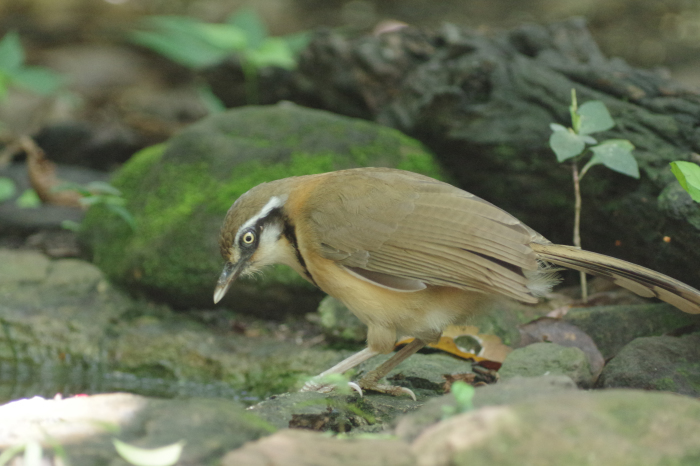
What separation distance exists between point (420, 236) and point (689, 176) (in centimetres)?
133

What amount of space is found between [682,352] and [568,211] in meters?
1.67

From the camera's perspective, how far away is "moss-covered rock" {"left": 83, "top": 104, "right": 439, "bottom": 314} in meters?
5.34

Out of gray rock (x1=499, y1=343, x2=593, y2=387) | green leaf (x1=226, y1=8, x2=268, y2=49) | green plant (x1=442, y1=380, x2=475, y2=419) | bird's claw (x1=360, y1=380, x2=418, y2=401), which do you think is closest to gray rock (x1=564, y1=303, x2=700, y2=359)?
gray rock (x1=499, y1=343, x2=593, y2=387)

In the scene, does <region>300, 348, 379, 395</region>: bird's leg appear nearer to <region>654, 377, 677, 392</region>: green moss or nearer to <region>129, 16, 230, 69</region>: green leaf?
<region>654, 377, 677, 392</region>: green moss

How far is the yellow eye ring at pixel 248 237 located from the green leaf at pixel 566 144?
1.87 m

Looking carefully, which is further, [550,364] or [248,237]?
[248,237]

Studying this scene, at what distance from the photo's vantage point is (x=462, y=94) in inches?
216

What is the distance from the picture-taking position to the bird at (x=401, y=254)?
11.1ft

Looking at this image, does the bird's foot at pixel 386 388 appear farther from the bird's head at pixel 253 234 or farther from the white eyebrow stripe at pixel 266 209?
the white eyebrow stripe at pixel 266 209

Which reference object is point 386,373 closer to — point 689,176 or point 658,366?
point 658,366

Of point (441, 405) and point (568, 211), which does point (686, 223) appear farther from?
point (441, 405)

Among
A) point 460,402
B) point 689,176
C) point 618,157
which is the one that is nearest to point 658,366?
point 689,176

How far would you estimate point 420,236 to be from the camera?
348 cm

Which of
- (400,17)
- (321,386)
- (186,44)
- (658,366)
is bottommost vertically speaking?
(321,386)
